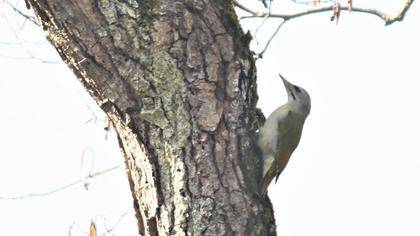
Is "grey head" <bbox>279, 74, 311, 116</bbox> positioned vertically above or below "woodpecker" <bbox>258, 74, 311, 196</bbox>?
above

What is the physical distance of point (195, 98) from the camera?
3.47 metres

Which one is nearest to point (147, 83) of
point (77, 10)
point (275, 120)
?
point (77, 10)

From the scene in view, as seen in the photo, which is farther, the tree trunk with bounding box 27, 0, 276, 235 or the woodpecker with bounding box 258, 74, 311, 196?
the woodpecker with bounding box 258, 74, 311, 196

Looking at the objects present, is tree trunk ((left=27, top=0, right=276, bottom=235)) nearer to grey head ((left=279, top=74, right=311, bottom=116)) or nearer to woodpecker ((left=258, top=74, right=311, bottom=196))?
woodpecker ((left=258, top=74, right=311, bottom=196))

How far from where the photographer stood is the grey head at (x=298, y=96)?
577 centimetres

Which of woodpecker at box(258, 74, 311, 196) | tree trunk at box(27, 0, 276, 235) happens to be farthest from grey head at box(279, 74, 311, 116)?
tree trunk at box(27, 0, 276, 235)

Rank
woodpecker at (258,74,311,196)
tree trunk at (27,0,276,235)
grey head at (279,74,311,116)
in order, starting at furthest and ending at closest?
grey head at (279,74,311,116), woodpecker at (258,74,311,196), tree trunk at (27,0,276,235)

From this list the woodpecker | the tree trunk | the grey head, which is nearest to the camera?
the tree trunk

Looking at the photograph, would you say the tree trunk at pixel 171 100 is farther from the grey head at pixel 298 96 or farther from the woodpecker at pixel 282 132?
the grey head at pixel 298 96

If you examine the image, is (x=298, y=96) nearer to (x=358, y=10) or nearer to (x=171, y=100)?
(x=358, y=10)

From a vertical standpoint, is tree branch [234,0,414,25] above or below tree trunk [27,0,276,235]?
above

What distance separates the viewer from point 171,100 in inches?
136

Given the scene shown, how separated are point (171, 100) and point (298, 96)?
8.20 feet

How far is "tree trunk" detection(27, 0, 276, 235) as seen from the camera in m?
3.40
